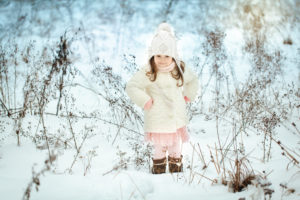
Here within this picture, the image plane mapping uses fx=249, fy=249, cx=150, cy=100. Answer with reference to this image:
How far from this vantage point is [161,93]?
2.10 m

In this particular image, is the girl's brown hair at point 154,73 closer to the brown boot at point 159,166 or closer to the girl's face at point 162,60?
the girl's face at point 162,60

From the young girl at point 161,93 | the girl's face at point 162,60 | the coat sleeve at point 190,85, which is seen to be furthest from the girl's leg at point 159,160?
the girl's face at point 162,60

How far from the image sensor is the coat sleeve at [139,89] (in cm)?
Answer: 202

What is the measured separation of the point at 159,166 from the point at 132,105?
1.32m

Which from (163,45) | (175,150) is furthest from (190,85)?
(175,150)

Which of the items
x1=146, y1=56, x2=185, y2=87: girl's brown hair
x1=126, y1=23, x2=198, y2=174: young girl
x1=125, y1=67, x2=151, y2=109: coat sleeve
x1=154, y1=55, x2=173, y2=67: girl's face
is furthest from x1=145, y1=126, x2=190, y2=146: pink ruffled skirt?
x1=154, y1=55, x2=173, y2=67: girl's face

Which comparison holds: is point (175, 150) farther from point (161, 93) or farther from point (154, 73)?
point (154, 73)

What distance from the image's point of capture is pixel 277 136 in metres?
2.76

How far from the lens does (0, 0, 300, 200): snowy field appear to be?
5.42 ft

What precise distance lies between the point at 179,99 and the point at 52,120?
6.14 ft

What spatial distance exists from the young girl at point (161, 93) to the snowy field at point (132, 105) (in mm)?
191

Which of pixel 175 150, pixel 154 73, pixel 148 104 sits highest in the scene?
pixel 154 73

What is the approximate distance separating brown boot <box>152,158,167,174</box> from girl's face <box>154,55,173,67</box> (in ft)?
2.71

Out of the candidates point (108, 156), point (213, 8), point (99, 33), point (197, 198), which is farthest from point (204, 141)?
point (213, 8)
